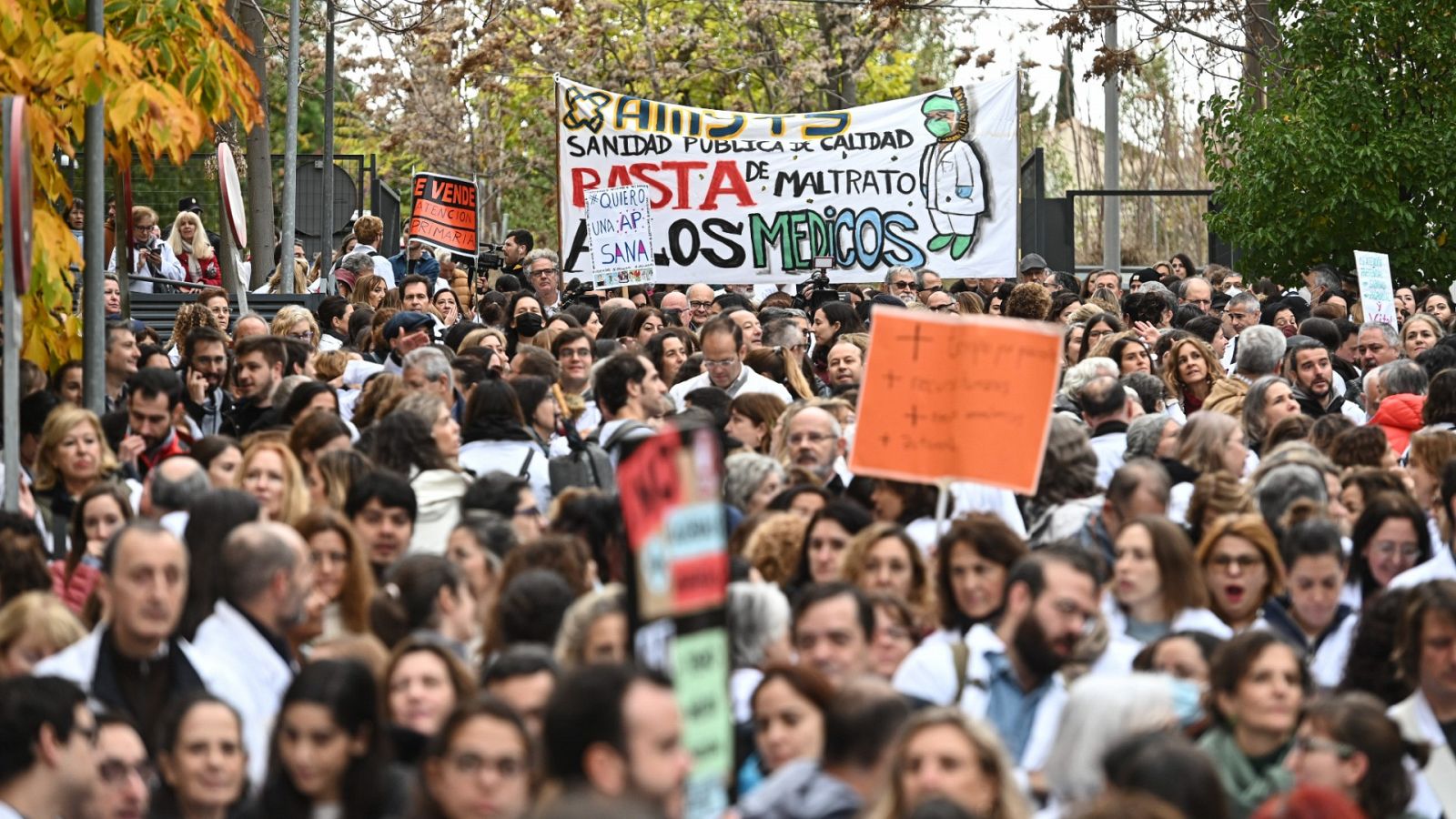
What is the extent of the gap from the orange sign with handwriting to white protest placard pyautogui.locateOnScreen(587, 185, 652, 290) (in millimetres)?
10841

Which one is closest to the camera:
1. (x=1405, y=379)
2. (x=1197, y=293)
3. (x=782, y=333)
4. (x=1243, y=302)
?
(x=1405, y=379)

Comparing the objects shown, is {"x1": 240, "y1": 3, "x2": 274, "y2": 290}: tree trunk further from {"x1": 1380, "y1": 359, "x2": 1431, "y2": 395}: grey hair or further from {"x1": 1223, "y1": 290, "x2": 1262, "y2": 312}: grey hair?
{"x1": 1380, "y1": 359, "x2": 1431, "y2": 395}: grey hair

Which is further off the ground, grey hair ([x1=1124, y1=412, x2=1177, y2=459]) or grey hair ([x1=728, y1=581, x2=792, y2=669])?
grey hair ([x1=1124, y1=412, x2=1177, y2=459])

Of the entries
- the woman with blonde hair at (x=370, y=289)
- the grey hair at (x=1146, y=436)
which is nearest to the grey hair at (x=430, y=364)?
the grey hair at (x=1146, y=436)

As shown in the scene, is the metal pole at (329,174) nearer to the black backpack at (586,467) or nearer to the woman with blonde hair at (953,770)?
the black backpack at (586,467)

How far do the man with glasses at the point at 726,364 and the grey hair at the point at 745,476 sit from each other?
2.96 m

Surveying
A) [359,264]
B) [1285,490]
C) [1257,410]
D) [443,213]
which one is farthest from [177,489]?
[443,213]

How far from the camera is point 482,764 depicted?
18.2ft

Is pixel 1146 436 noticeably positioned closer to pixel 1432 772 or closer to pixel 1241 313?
pixel 1432 772

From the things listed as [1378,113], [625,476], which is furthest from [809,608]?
[1378,113]

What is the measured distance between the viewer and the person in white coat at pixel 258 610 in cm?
696

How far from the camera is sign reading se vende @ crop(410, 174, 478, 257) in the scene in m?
21.5

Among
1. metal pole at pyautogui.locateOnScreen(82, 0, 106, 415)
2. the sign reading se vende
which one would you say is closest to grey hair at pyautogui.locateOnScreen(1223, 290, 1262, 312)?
the sign reading se vende

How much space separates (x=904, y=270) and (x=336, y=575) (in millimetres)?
11439
